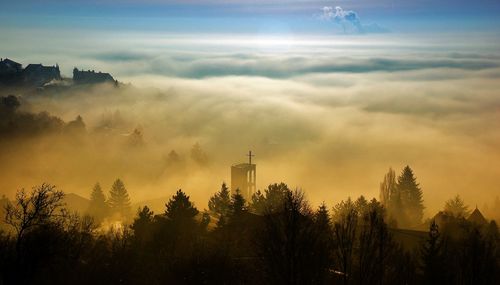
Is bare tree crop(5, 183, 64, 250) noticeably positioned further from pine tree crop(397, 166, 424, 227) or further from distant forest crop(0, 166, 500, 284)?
pine tree crop(397, 166, 424, 227)

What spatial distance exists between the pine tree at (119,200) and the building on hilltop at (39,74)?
127 metres

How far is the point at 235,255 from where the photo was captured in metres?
36.1

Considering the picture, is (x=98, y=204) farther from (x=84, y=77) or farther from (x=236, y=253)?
(x=84, y=77)

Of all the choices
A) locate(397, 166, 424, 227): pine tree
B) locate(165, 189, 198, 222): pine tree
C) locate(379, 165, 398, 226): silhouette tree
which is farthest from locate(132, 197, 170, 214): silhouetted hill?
locate(397, 166, 424, 227): pine tree

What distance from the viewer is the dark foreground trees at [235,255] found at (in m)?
25.7

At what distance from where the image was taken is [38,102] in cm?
16512

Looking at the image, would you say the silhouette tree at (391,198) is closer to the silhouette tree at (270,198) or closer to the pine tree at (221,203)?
the silhouette tree at (270,198)

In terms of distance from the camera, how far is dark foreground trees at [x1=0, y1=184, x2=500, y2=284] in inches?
1013

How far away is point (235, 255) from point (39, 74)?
173657 millimetres

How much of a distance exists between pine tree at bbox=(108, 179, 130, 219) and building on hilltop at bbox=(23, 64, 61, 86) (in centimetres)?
12727

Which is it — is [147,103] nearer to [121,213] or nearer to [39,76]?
[39,76]

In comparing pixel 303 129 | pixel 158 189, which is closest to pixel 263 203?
pixel 158 189

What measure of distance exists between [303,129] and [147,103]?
2448 inches

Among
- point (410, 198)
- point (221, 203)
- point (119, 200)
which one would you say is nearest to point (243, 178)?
point (221, 203)
